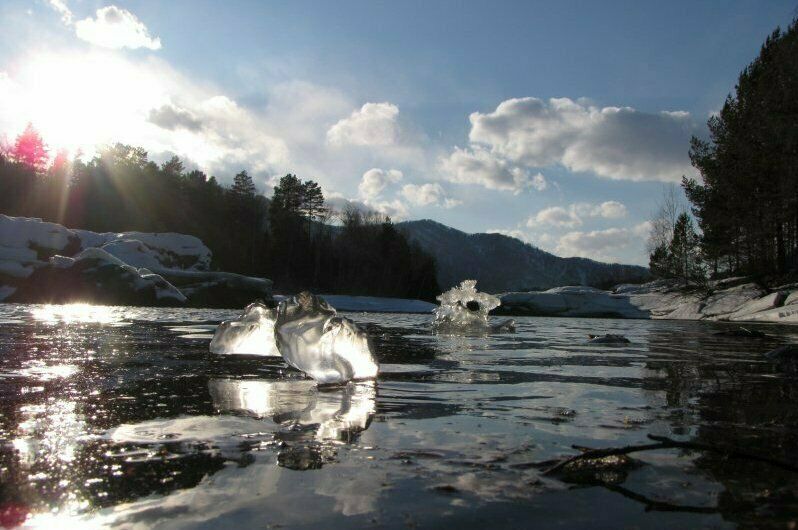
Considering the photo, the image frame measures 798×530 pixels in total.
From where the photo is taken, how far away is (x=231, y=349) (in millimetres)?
5578

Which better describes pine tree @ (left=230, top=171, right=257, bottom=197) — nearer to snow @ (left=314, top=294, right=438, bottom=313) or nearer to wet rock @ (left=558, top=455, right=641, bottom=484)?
snow @ (left=314, top=294, right=438, bottom=313)

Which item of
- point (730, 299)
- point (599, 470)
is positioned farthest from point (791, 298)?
point (599, 470)

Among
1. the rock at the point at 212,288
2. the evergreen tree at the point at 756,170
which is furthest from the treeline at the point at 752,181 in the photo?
the rock at the point at 212,288

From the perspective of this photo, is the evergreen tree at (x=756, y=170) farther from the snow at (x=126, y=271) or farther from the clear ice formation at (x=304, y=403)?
the snow at (x=126, y=271)

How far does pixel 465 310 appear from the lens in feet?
43.0

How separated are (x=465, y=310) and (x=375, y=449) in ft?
37.0

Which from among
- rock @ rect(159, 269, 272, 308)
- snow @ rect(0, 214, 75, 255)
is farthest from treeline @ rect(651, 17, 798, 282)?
snow @ rect(0, 214, 75, 255)

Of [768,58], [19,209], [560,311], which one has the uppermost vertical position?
[768,58]

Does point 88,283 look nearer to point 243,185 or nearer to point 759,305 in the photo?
point 759,305

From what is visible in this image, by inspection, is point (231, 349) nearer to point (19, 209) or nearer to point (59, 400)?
point (59, 400)

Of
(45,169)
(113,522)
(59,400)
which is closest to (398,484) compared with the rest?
(113,522)

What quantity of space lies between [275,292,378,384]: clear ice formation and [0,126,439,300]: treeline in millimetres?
50104

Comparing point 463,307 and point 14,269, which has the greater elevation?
point 14,269

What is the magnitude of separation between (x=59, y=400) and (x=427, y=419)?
182cm
